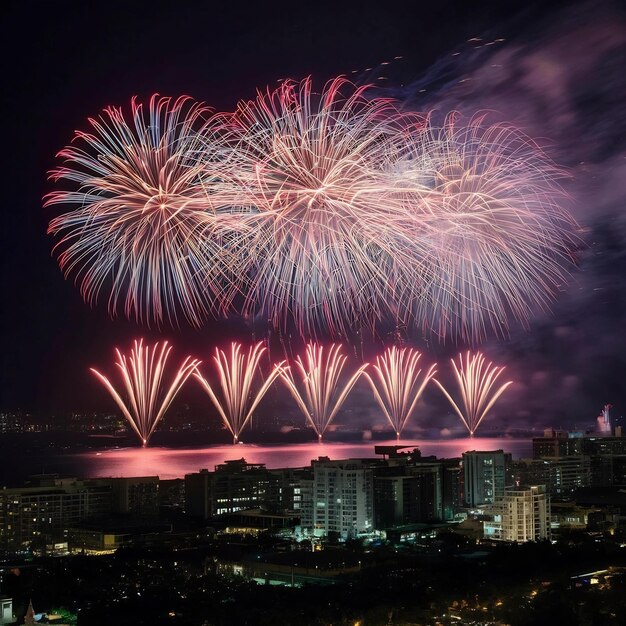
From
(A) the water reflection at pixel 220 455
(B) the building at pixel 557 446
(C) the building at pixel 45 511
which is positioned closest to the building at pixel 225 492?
(C) the building at pixel 45 511

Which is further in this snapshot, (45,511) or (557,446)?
(557,446)

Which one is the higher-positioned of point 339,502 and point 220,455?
point 220,455

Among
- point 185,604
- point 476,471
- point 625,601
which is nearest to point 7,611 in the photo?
point 185,604

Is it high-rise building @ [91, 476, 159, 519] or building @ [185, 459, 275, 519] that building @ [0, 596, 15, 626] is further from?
building @ [185, 459, 275, 519]

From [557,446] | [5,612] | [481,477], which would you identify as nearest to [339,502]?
[481,477]

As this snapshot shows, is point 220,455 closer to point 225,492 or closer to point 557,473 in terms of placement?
point 557,473

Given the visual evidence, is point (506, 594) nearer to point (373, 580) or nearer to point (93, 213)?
point (373, 580)

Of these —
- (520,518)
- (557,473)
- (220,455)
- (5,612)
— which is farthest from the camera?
(220,455)

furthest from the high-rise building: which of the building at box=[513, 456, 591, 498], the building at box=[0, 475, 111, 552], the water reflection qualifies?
the water reflection
